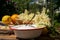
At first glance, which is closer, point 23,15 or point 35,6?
point 23,15

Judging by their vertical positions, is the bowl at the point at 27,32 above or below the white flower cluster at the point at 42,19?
below

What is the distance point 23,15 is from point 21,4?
0.23 m

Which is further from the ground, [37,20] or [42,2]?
[42,2]

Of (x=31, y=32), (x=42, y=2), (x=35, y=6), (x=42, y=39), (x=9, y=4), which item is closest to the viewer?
(x=31, y=32)

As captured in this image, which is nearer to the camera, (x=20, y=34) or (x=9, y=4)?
(x=20, y=34)

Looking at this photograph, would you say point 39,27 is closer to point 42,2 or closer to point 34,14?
point 34,14

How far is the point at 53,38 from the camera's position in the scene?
4.28 ft

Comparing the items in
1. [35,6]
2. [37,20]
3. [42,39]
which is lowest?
[42,39]

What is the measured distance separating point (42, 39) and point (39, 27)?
0.37 feet

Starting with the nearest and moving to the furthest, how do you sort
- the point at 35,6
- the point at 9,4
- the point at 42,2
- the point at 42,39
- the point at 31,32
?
the point at 31,32 → the point at 42,39 → the point at 35,6 → the point at 42,2 → the point at 9,4

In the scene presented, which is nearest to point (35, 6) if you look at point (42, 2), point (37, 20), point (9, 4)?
point (42, 2)

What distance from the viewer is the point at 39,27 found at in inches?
48.3

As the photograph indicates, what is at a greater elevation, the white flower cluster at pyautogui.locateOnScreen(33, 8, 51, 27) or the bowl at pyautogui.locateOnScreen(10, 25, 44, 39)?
the white flower cluster at pyautogui.locateOnScreen(33, 8, 51, 27)

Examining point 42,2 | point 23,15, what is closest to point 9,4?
point 42,2
